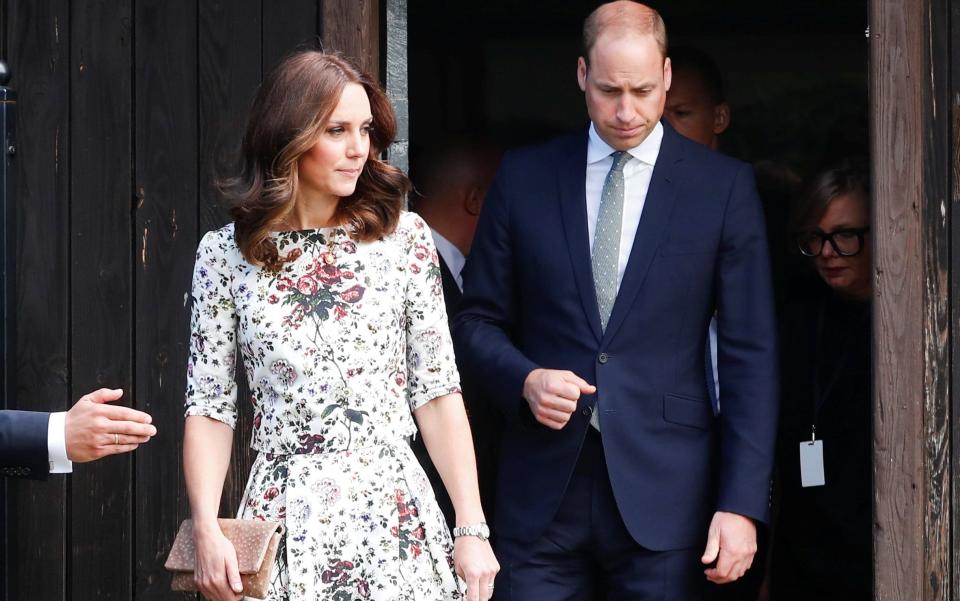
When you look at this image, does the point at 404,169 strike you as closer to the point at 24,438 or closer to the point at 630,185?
the point at 630,185

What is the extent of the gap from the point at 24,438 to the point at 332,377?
0.64 metres

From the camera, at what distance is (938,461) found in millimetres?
3348

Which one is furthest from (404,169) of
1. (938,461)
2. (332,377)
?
(938,461)

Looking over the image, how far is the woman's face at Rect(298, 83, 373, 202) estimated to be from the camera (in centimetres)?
291

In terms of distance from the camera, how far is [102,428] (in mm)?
2783

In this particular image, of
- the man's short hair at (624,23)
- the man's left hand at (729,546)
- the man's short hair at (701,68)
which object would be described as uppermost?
the man's short hair at (701,68)

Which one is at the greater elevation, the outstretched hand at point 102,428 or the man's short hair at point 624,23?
the man's short hair at point 624,23

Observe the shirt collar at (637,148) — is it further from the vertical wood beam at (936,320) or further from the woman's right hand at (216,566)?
the woman's right hand at (216,566)

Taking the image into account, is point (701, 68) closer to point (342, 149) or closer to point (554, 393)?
point (554, 393)

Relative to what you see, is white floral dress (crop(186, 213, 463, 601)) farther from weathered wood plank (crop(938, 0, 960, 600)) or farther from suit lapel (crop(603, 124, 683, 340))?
weathered wood plank (crop(938, 0, 960, 600))

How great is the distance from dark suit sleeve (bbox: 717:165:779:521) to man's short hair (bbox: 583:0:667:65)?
423mm

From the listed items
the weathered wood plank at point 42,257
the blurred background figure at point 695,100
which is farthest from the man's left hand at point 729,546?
the blurred background figure at point 695,100

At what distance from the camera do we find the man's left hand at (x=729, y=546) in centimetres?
314

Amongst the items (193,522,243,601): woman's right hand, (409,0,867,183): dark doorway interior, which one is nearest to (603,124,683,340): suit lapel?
(193,522,243,601): woman's right hand
